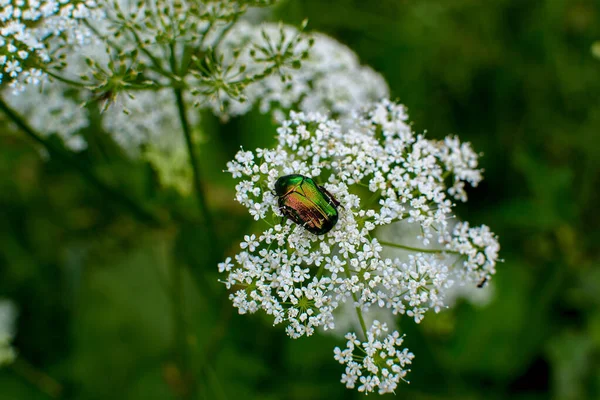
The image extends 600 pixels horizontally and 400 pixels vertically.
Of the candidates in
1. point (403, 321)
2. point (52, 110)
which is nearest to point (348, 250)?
point (403, 321)

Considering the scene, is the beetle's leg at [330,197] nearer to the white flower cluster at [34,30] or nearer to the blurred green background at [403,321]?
the blurred green background at [403,321]

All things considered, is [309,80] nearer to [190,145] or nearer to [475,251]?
[190,145]

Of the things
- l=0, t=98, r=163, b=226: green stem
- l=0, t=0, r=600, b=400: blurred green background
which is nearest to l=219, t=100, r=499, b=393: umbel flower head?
l=0, t=0, r=600, b=400: blurred green background

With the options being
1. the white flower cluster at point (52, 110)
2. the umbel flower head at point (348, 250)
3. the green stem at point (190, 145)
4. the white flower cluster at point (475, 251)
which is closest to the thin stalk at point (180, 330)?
the green stem at point (190, 145)

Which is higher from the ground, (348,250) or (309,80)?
(309,80)

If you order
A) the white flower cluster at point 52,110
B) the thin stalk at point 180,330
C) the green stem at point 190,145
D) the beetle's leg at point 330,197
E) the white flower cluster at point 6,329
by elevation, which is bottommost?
the white flower cluster at point 6,329

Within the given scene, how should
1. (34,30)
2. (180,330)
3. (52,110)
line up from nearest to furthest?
(34,30), (52,110), (180,330)

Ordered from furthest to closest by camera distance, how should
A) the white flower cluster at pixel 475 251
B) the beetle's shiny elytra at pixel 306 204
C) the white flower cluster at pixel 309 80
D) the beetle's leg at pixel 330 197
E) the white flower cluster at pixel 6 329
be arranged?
the white flower cluster at pixel 6 329, the white flower cluster at pixel 309 80, the white flower cluster at pixel 475 251, the beetle's leg at pixel 330 197, the beetle's shiny elytra at pixel 306 204

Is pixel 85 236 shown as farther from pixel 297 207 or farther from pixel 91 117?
pixel 297 207
